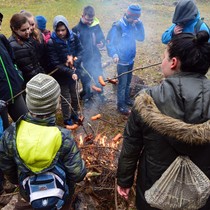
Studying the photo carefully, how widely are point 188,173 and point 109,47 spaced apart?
347 centimetres

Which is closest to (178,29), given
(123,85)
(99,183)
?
(123,85)

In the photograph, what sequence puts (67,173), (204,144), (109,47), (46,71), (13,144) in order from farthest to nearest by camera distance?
1. (109,47)
2. (46,71)
3. (67,173)
4. (13,144)
5. (204,144)

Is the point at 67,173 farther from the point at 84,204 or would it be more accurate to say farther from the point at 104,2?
the point at 104,2

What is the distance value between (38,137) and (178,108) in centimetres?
101

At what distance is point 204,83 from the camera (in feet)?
5.42

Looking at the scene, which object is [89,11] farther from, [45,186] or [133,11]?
[45,186]

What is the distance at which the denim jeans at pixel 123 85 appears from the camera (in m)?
4.90

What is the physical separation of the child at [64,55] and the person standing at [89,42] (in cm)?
47

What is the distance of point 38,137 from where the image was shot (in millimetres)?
1852

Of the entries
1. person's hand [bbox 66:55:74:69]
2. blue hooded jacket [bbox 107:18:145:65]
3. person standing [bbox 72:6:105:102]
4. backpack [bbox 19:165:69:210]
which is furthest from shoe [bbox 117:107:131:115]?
backpack [bbox 19:165:69:210]

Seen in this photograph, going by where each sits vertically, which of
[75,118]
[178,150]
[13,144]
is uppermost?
[178,150]

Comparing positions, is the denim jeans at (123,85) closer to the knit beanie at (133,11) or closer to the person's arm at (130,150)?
the knit beanie at (133,11)

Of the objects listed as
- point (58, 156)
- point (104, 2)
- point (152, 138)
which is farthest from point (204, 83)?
point (104, 2)

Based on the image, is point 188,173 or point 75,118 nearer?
point 188,173
